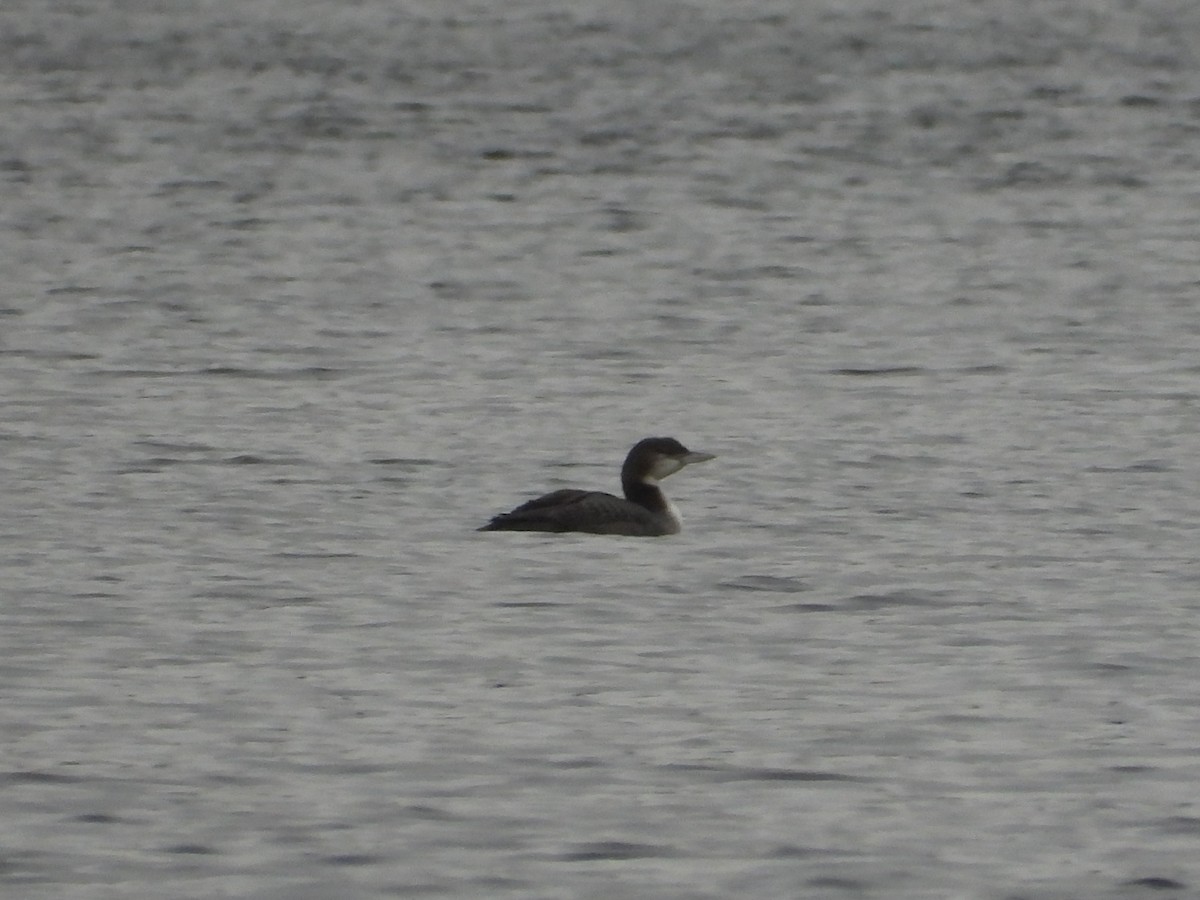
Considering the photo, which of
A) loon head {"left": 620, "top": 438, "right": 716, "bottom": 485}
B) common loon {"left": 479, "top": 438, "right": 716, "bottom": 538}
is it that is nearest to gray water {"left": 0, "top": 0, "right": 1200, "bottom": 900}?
common loon {"left": 479, "top": 438, "right": 716, "bottom": 538}

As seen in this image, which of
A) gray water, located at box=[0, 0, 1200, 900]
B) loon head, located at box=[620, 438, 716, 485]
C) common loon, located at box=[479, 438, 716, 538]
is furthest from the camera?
loon head, located at box=[620, 438, 716, 485]

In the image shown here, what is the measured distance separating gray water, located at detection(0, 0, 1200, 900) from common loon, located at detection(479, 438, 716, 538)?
13 centimetres

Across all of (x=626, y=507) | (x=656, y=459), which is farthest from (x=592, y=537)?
(x=656, y=459)

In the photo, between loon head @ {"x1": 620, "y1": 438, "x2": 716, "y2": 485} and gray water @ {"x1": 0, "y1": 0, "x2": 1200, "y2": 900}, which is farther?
loon head @ {"x1": 620, "y1": 438, "x2": 716, "y2": 485}

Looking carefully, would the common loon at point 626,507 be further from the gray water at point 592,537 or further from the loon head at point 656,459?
the gray water at point 592,537

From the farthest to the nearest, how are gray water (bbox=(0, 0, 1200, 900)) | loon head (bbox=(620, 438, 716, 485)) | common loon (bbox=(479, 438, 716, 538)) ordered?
loon head (bbox=(620, 438, 716, 485)), common loon (bbox=(479, 438, 716, 538)), gray water (bbox=(0, 0, 1200, 900))

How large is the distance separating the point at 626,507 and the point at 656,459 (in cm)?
62

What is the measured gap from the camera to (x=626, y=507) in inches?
572

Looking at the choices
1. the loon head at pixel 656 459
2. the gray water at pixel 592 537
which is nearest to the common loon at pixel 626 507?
the loon head at pixel 656 459

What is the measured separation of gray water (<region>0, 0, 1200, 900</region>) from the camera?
9.50 meters

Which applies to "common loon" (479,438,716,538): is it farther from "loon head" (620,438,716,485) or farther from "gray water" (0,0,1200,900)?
"gray water" (0,0,1200,900)

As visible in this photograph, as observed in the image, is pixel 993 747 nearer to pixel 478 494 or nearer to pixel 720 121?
pixel 478 494

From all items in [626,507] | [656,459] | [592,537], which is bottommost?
[592,537]

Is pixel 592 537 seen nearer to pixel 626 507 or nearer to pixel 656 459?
pixel 626 507
